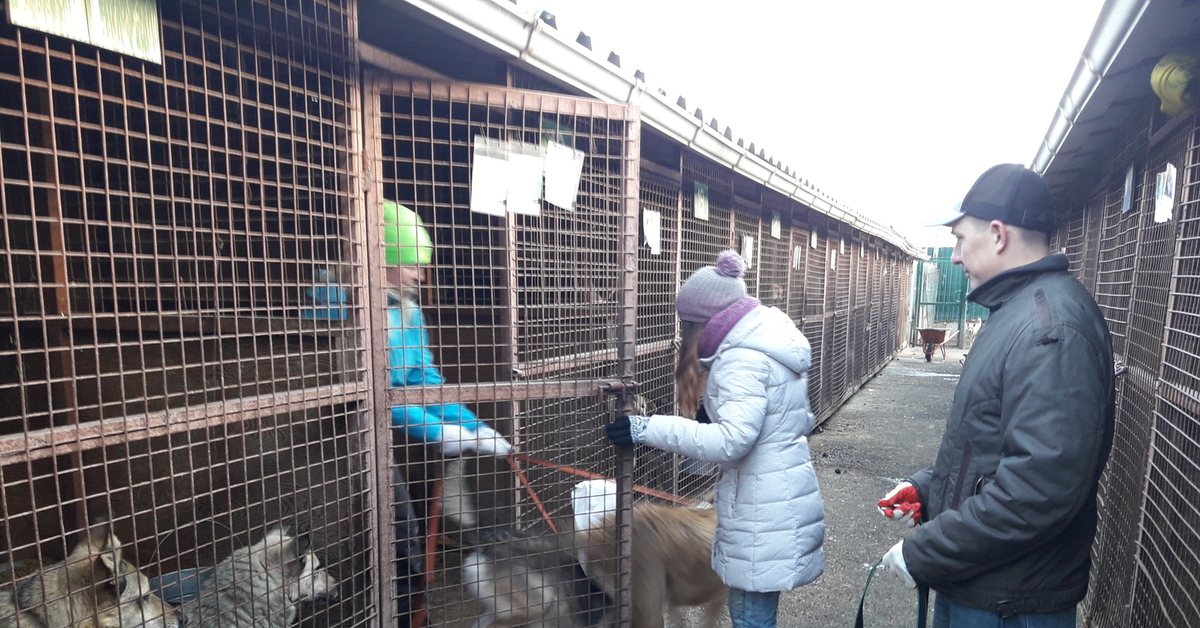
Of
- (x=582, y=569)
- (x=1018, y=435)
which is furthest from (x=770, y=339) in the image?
(x=582, y=569)

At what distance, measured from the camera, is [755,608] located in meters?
2.45

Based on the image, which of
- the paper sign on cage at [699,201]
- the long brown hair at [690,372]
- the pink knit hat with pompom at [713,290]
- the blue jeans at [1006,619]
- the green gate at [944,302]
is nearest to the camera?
the blue jeans at [1006,619]

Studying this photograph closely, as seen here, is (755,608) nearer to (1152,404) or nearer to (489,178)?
(489,178)

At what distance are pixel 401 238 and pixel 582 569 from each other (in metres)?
1.51

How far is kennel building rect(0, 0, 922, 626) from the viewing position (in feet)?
5.18

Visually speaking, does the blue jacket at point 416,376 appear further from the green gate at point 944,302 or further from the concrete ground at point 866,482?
the green gate at point 944,302

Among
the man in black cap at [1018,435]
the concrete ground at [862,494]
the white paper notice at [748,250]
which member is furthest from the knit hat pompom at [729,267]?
the white paper notice at [748,250]

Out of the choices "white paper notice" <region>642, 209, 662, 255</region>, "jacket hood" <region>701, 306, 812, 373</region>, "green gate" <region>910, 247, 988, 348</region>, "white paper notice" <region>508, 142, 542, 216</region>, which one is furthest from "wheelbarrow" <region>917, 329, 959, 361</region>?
"white paper notice" <region>508, 142, 542, 216</region>

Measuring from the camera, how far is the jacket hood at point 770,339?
236cm

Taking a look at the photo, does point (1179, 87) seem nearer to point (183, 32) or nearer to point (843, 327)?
point (183, 32)

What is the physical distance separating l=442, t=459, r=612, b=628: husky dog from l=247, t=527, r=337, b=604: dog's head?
0.46 meters

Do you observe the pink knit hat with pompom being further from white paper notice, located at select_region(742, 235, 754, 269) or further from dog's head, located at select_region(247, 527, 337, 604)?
white paper notice, located at select_region(742, 235, 754, 269)

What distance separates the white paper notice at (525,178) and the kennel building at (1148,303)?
2.10 m

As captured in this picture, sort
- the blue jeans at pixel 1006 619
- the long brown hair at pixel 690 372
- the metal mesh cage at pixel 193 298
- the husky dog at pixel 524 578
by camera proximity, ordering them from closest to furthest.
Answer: the metal mesh cage at pixel 193 298
the blue jeans at pixel 1006 619
the husky dog at pixel 524 578
the long brown hair at pixel 690 372
